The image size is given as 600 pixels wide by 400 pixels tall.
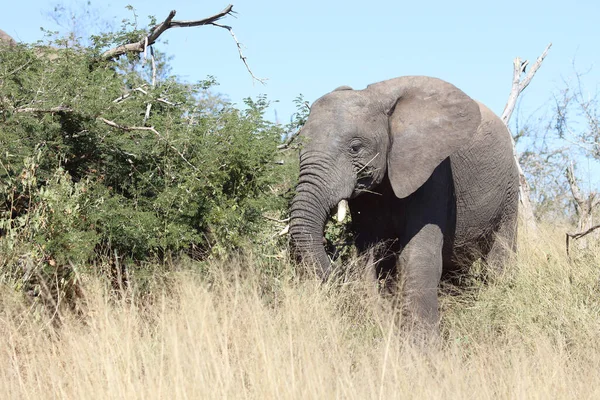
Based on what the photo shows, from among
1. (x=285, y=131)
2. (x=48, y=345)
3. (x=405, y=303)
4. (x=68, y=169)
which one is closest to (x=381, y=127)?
(x=285, y=131)

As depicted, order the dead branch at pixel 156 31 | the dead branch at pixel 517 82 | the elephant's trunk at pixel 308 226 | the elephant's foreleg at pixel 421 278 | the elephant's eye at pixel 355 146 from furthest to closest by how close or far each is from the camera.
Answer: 1. the dead branch at pixel 517 82
2. the dead branch at pixel 156 31
3. the elephant's foreleg at pixel 421 278
4. the elephant's eye at pixel 355 146
5. the elephant's trunk at pixel 308 226

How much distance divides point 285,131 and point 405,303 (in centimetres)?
184

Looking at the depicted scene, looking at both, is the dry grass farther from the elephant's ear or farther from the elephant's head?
the elephant's ear

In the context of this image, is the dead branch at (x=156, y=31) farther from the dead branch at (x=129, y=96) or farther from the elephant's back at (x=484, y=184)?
the elephant's back at (x=484, y=184)

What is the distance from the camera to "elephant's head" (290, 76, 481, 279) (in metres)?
7.87

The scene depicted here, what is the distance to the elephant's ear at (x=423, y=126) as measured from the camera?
8.37m

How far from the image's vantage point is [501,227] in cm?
984

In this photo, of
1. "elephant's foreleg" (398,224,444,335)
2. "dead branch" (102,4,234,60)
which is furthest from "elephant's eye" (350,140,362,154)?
"dead branch" (102,4,234,60)

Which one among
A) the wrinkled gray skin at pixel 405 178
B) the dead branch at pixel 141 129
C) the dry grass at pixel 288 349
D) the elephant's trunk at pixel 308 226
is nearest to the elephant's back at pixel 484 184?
the wrinkled gray skin at pixel 405 178

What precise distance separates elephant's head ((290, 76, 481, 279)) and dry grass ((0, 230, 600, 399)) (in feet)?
2.18

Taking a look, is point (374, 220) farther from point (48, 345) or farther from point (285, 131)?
point (48, 345)

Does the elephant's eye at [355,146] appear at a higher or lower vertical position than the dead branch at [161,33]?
lower

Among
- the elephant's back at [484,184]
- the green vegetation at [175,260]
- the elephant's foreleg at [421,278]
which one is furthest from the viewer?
the elephant's back at [484,184]

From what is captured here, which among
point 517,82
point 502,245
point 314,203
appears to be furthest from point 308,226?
point 517,82
